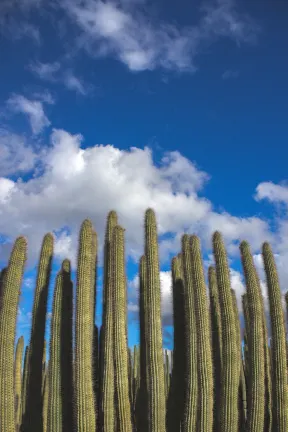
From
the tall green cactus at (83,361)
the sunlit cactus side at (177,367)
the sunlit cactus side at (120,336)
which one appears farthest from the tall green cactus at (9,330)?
the sunlit cactus side at (177,367)

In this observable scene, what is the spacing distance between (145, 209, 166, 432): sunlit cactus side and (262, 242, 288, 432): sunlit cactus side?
5.81 ft

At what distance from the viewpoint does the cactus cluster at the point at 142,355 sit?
6.00m

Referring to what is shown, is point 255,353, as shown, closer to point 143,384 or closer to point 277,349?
point 277,349

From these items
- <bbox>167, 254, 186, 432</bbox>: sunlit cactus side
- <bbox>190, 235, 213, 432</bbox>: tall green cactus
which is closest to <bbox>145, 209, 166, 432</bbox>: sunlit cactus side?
<bbox>190, 235, 213, 432</bbox>: tall green cactus

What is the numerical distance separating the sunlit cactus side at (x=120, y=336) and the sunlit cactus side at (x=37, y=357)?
1.23 m

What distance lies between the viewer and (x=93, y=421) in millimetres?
5715

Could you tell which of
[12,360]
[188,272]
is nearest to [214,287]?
[188,272]

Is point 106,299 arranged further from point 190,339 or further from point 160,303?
point 190,339

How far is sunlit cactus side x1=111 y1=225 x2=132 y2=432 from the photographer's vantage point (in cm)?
Answer: 610

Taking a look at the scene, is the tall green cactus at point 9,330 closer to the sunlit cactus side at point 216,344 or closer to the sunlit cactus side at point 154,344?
the sunlit cactus side at point 154,344

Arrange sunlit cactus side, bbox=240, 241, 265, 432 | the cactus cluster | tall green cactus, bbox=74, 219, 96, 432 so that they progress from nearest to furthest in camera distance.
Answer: tall green cactus, bbox=74, 219, 96, 432 < the cactus cluster < sunlit cactus side, bbox=240, 241, 265, 432

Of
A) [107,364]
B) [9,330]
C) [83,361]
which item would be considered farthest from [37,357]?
[83,361]

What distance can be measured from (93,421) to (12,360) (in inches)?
52.1

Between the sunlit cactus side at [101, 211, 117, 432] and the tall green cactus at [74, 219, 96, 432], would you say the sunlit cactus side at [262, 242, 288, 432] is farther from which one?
the tall green cactus at [74, 219, 96, 432]
